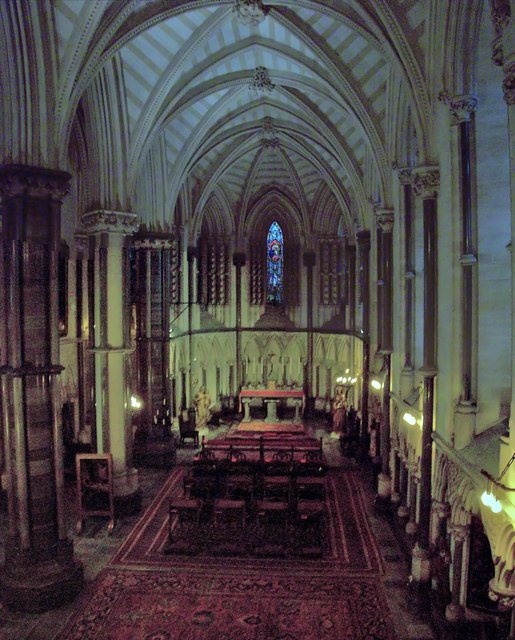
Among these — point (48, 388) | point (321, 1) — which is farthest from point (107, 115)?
point (48, 388)

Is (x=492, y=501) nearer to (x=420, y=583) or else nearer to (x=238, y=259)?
(x=420, y=583)

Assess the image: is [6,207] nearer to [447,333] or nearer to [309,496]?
[447,333]

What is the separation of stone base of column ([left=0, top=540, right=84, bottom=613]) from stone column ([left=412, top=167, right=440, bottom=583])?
23.0 feet

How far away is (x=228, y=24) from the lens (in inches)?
714

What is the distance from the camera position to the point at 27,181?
38.1 feet

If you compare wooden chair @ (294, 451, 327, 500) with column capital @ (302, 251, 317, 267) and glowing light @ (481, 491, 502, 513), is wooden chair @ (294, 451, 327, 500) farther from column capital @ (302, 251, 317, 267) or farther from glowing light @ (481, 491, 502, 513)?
column capital @ (302, 251, 317, 267)

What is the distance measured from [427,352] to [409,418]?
2.53m

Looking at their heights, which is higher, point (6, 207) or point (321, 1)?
point (321, 1)

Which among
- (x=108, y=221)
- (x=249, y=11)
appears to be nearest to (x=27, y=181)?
(x=108, y=221)

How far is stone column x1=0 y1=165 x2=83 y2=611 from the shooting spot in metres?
11.5

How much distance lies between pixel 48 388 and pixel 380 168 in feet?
36.9

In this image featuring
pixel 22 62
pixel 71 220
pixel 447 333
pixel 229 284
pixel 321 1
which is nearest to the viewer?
pixel 447 333

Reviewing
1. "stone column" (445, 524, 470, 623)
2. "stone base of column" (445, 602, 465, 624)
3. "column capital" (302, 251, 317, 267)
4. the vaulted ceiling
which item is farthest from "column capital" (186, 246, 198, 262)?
"stone base of column" (445, 602, 465, 624)

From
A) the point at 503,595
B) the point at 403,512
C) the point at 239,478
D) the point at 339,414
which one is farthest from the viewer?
the point at 339,414
